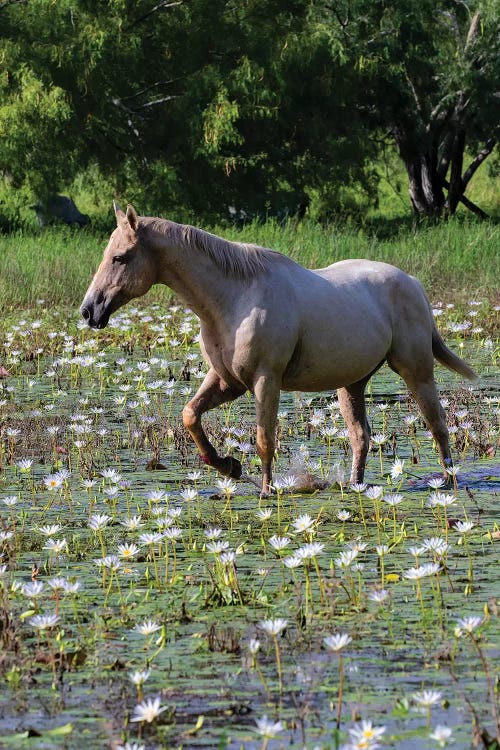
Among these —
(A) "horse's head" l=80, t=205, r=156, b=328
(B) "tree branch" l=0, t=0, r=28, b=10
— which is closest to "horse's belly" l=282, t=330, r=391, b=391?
(A) "horse's head" l=80, t=205, r=156, b=328

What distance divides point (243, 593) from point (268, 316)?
2534mm

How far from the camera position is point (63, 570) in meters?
6.02

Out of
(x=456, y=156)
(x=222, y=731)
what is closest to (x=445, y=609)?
(x=222, y=731)

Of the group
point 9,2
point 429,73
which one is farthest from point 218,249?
point 429,73

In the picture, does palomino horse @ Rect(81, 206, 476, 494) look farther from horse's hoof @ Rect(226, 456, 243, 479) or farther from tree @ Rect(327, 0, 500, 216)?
tree @ Rect(327, 0, 500, 216)

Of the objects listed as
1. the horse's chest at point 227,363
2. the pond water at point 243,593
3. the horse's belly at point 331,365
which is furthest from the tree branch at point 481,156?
the horse's chest at point 227,363

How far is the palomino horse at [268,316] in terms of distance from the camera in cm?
760

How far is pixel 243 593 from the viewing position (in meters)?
5.48

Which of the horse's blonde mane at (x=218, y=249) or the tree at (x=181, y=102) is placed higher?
the horse's blonde mane at (x=218, y=249)

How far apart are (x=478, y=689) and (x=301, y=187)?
78.8 ft

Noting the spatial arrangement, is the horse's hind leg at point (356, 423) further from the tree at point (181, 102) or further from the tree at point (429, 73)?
the tree at point (429, 73)

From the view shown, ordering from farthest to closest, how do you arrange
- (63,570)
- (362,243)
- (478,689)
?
1. (362,243)
2. (63,570)
3. (478,689)

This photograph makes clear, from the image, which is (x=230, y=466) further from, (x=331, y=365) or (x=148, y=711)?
(x=148, y=711)

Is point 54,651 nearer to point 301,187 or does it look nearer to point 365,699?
point 365,699
